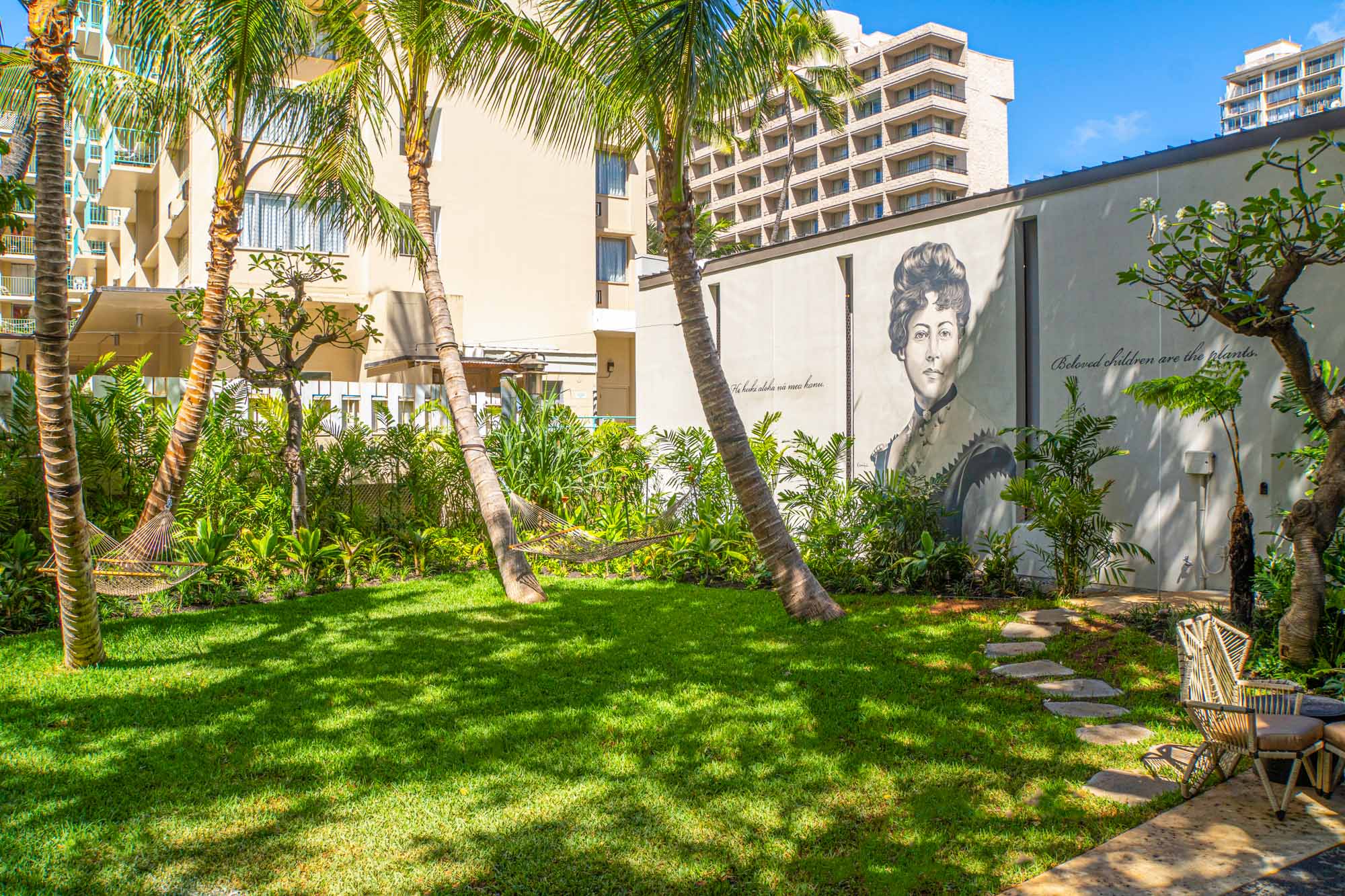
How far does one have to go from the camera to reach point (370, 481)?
11.8m

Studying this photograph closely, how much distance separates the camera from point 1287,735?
13.7 feet

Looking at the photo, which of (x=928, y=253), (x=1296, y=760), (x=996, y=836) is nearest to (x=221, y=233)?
(x=928, y=253)

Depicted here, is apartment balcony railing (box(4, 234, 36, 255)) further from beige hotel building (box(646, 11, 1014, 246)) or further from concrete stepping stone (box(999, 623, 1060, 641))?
concrete stepping stone (box(999, 623, 1060, 641))

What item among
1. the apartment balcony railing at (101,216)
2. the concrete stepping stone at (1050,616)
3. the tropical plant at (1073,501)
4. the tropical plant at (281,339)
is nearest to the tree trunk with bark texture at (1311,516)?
the concrete stepping stone at (1050,616)

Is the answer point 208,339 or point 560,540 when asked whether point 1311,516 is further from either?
point 208,339

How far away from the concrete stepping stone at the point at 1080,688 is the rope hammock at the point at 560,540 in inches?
141

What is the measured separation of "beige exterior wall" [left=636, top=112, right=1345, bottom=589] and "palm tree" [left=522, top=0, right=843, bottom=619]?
309 centimetres

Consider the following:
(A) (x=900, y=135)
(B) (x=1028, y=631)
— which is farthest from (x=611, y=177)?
(A) (x=900, y=135)

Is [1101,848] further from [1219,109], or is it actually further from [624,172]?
[1219,109]

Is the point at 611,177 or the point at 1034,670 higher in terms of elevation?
the point at 611,177

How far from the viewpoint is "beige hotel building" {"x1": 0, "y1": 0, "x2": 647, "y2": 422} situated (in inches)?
807

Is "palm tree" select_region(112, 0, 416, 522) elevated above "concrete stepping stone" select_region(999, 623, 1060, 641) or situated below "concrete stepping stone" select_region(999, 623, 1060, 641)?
above

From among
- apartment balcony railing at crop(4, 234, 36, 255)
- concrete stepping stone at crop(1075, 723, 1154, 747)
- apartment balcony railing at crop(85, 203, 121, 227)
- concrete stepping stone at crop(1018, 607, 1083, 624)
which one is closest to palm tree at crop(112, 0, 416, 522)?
concrete stepping stone at crop(1018, 607, 1083, 624)
